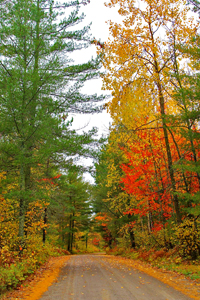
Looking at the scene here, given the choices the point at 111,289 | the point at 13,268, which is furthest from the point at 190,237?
the point at 13,268

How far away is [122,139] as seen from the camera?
10305 mm

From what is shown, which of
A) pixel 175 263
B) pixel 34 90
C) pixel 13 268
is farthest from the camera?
pixel 175 263

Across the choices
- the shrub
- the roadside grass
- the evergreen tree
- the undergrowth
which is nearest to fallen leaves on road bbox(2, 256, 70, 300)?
the undergrowth

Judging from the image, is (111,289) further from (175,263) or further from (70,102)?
(70,102)

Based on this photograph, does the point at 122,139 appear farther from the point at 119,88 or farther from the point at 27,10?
the point at 27,10

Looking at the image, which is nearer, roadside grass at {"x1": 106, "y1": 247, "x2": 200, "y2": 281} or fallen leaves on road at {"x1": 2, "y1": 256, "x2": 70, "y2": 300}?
fallen leaves on road at {"x1": 2, "y1": 256, "x2": 70, "y2": 300}

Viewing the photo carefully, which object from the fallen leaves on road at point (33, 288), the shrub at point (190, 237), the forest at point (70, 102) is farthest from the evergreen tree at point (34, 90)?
the shrub at point (190, 237)

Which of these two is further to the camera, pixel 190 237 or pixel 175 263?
pixel 175 263

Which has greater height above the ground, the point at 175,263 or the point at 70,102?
the point at 70,102

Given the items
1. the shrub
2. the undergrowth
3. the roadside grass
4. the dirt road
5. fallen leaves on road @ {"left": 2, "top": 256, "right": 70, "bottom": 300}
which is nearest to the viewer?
the dirt road

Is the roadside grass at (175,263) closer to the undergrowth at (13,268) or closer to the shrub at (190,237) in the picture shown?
the shrub at (190,237)

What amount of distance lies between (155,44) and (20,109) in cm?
644

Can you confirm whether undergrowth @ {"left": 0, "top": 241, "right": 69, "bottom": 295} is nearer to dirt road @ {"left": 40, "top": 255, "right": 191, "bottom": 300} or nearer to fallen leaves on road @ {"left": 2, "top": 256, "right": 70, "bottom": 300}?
fallen leaves on road @ {"left": 2, "top": 256, "right": 70, "bottom": 300}

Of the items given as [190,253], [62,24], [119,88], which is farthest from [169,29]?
[190,253]
